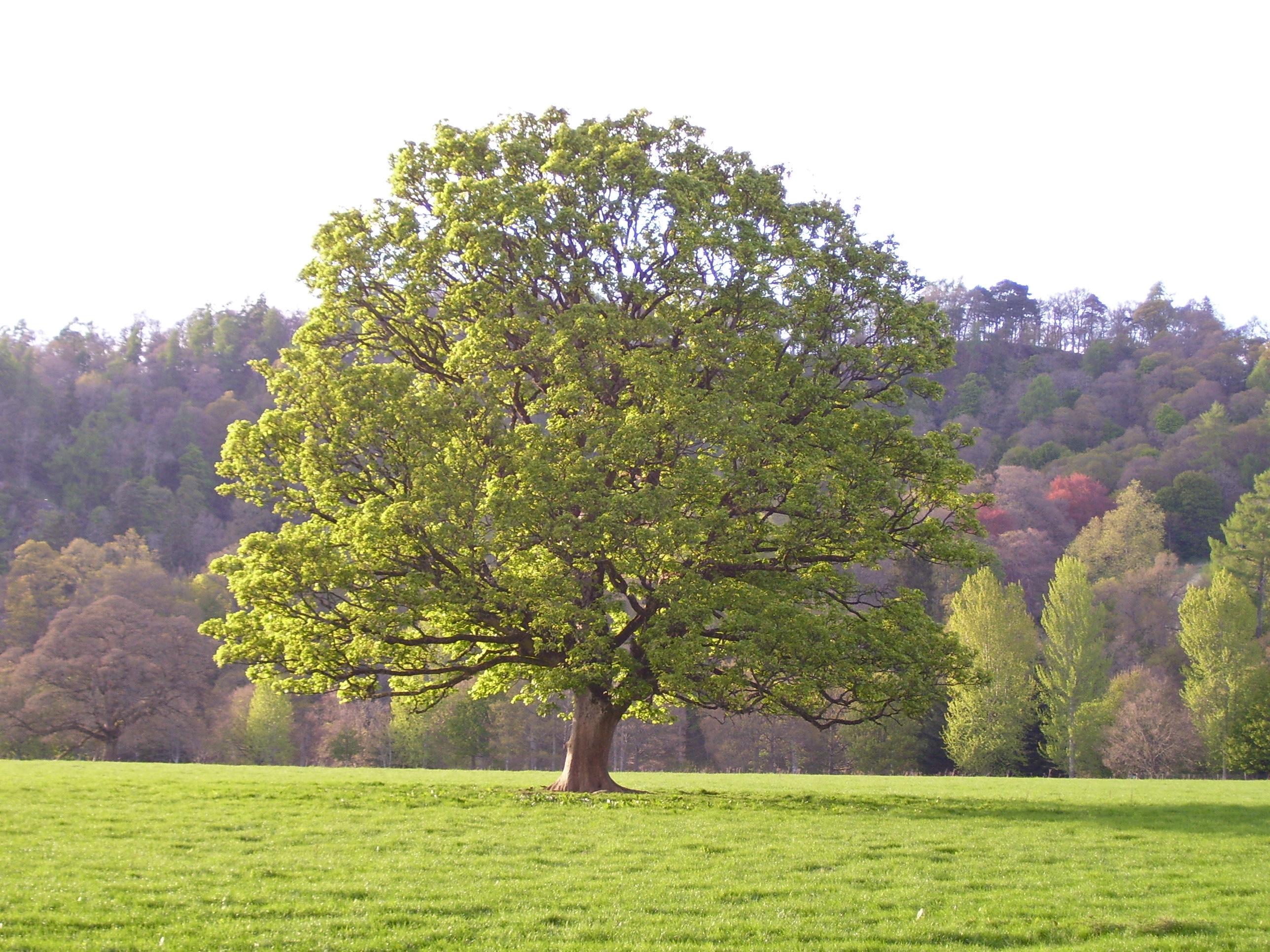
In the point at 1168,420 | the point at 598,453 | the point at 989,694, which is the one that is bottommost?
the point at 989,694

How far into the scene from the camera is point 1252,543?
272 ft

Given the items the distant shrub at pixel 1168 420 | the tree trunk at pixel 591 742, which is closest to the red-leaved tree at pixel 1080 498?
the distant shrub at pixel 1168 420

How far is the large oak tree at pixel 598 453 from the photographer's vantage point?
20.9 metres

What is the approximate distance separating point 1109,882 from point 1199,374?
129153mm

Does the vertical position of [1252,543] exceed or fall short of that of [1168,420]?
it falls short

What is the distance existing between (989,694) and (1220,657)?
12.6 metres

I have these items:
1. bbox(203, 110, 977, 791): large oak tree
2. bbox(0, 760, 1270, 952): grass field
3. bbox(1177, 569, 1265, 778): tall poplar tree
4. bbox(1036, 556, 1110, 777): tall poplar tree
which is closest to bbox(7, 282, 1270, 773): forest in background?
bbox(1036, 556, 1110, 777): tall poplar tree

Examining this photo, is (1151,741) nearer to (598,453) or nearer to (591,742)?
(591,742)

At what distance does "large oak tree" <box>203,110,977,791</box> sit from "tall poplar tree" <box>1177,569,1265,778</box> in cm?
4442

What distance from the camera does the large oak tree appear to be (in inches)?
824

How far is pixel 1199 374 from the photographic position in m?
126

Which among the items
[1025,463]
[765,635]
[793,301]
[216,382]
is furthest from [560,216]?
[216,382]

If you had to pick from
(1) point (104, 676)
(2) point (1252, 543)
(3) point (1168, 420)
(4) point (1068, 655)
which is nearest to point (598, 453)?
(1) point (104, 676)

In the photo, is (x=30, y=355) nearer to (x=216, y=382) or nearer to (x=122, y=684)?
(x=216, y=382)
